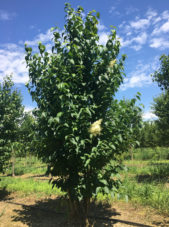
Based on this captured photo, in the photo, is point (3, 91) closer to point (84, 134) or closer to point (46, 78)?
point (46, 78)

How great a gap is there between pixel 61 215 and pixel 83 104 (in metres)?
3.81

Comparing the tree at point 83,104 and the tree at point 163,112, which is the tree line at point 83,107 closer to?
the tree at point 83,104

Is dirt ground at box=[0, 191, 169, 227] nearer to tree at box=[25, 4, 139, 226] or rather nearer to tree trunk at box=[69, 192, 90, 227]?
tree trunk at box=[69, 192, 90, 227]

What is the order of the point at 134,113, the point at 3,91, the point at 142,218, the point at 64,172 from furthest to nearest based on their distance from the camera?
the point at 3,91 → the point at 142,218 → the point at 64,172 → the point at 134,113

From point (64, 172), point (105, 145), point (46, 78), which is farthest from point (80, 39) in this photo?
point (64, 172)

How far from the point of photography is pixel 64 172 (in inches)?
159

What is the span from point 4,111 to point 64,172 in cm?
494

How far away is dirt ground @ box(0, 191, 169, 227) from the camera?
4863 millimetres

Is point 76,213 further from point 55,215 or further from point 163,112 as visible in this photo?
point 163,112

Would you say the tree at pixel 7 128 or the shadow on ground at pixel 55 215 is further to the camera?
the tree at pixel 7 128

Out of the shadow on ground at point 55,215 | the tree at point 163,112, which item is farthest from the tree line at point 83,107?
the tree at point 163,112

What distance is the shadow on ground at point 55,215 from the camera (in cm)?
494

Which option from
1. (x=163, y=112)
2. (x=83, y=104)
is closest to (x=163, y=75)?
(x=163, y=112)

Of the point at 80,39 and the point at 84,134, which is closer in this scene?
the point at 84,134
